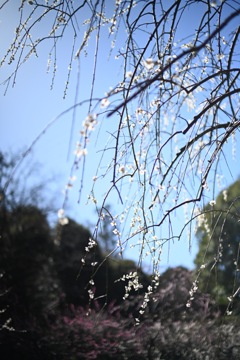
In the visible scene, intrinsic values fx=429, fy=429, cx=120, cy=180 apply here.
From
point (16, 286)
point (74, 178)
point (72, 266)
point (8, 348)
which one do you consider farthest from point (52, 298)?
point (74, 178)

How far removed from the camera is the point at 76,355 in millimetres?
4480

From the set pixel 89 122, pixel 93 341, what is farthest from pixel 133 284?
pixel 93 341

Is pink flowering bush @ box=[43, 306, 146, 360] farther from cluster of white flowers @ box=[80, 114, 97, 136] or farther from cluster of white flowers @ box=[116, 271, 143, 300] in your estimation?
cluster of white flowers @ box=[80, 114, 97, 136]

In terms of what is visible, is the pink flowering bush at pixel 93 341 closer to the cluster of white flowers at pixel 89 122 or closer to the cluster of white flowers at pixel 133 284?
the cluster of white flowers at pixel 133 284

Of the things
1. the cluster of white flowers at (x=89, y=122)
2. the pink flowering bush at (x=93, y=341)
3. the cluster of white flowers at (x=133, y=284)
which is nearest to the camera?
the cluster of white flowers at (x=89, y=122)

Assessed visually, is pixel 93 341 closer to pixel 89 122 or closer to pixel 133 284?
pixel 133 284

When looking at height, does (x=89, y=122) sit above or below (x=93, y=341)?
above

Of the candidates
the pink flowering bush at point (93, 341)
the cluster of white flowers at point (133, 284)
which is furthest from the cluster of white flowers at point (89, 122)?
the pink flowering bush at point (93, 341)

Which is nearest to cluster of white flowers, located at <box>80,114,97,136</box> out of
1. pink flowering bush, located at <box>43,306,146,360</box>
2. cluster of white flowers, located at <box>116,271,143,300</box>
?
cluster of white flowers, located at <box>116,271,143,300</box>

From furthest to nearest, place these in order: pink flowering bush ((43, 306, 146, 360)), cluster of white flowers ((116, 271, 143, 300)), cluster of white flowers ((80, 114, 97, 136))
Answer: pink flowering bush ((43, 306, 146, 360)) → cluster of white flowers ((116, 271, 143, 300)) → cluster of white flowers ((80, 114, 97, 136))

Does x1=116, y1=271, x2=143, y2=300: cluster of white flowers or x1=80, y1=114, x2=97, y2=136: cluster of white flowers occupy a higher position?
x1=80, y1=114, x2=97, y2=136: cluster of white flowers

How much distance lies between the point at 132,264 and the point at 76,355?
5767 millimetres

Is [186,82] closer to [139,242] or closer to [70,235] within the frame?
[139,242]

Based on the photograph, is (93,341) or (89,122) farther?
(93,341)
